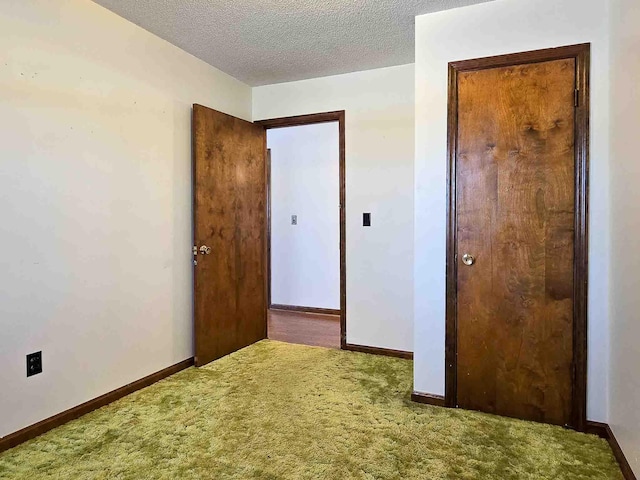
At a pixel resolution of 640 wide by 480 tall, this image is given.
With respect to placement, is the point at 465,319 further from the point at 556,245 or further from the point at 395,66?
the point at 395,66

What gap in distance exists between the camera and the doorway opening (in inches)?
199

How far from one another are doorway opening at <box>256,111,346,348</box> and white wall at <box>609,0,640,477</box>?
120 inches

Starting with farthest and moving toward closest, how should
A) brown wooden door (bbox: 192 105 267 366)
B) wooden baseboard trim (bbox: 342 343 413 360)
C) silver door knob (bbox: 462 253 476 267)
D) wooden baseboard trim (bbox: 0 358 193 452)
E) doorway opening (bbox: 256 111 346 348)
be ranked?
doorway opening (bbox: 256 111 346 348) < wooden baseboard trim (bbox: 342 343 413 360) < brown wooden door (bbox: 192 105 267 366) < silver door knob (bbox: 462 253 476 267) < wooden baseboard trim (bbox: 0 358 193 452)

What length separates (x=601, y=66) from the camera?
7.02 ft

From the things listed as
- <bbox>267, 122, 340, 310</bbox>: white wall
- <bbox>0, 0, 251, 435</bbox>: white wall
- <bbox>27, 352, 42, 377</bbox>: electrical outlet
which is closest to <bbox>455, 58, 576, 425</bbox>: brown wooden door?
<bbox>0, 0, 251, 435</bbox>: white wall

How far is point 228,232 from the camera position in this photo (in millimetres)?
3463

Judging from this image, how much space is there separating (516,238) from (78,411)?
102 inches

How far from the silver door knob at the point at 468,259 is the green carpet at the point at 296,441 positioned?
0.85 meters

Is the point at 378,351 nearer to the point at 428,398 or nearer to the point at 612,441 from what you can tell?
the point at 428,398

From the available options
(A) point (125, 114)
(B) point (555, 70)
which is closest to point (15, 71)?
(A) point (125, 114)

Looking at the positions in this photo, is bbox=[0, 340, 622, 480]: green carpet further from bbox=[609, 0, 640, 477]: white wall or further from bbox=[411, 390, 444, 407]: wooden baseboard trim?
bbox=[609, 0, 640, 477]: white wall

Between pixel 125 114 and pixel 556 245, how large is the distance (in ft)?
8.66

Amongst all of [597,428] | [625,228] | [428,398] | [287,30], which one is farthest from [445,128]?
[597,428]

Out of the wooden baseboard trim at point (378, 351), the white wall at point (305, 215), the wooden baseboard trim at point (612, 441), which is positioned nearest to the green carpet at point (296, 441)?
the wooden baseboard trim at point (612, 441)
